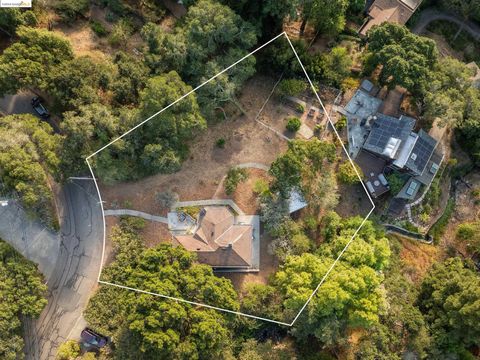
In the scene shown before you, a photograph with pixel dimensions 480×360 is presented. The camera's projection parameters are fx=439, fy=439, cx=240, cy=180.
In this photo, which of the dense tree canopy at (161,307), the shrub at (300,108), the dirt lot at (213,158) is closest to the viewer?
the dense tree canopy at (161,307)

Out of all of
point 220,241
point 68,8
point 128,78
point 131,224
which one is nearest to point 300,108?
point 220,241

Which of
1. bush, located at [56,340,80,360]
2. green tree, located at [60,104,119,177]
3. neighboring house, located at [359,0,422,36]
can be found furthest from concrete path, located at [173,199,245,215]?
neighboring house, located at [359,0,422,36]

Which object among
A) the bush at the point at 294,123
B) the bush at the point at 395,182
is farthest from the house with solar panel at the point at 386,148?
the bush at the point at 294,123

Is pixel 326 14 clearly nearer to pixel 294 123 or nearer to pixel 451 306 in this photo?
pixel 294 123

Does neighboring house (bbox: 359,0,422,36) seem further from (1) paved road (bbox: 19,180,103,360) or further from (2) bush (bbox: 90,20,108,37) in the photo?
(1) paved road (bbox: 19,180,103,360)

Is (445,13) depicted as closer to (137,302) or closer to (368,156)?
(368,156)

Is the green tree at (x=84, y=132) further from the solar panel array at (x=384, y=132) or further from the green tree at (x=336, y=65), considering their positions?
the solar panel array at (x=384, y=132)
